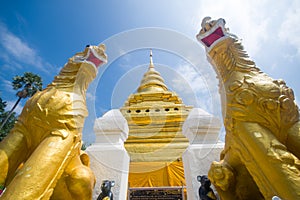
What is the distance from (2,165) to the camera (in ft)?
6.13

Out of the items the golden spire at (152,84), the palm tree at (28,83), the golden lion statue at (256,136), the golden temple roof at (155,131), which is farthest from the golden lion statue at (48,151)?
the palm tree at (28,83)

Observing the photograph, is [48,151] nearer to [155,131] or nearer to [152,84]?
[155,131]

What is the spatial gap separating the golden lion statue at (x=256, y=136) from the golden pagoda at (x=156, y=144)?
3304 mm

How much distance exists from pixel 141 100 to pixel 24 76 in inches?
478

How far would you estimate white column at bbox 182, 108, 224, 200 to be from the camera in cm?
287

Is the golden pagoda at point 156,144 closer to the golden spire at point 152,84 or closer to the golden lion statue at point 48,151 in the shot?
the golden spire at point 152,84

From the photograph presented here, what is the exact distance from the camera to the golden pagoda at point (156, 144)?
5.43 m

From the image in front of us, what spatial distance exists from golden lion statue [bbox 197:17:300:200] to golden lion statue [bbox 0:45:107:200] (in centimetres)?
144

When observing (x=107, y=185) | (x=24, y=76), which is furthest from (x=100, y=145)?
(x=24, y=76)

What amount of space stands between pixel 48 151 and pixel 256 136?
1.90 metres

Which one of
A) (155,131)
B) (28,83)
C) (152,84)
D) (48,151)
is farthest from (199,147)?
(28,83)

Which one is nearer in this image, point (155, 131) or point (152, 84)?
point (155, 131)

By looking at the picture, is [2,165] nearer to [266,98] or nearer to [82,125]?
[82,125]

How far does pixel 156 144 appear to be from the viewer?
20.3 ft
